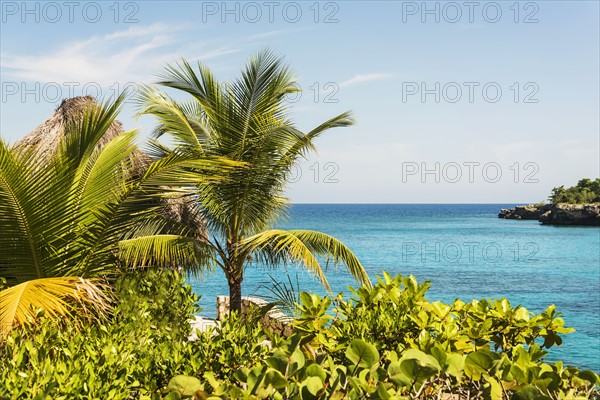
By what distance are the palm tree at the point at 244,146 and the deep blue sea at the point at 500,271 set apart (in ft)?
2.41

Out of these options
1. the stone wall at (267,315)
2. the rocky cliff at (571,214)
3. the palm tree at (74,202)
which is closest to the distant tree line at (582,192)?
the rocky cliff at (571,214)

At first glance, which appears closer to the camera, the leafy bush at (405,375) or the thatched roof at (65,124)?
the leafy bush at (405,375)

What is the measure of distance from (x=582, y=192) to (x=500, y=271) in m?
34.3

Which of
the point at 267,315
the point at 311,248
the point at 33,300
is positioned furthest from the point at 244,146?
the point at 33,300

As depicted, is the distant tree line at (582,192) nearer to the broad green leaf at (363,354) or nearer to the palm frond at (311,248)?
the palm frond at (311,248)

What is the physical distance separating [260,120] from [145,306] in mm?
4604

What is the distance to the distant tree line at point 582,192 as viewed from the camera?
220 ft

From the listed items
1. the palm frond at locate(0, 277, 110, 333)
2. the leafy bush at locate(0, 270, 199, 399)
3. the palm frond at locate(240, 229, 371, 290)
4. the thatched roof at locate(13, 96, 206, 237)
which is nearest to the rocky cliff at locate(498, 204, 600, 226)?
Answer: the thatched roof at locate(13, 96, 206, 237)

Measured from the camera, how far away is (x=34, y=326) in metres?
4.42

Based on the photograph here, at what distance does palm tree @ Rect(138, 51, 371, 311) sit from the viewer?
8945 mm

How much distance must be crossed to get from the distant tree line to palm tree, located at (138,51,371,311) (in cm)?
6637

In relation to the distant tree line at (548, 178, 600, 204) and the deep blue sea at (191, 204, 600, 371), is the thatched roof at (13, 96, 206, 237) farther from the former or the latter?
the distant tree line at (548, 178, 600, 204)

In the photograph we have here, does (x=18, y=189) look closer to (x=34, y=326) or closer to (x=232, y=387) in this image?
(x=34, y=326)

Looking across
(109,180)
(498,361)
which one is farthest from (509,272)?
(498,361)
